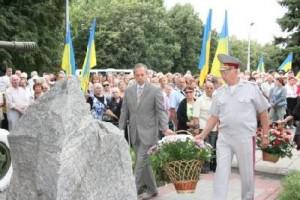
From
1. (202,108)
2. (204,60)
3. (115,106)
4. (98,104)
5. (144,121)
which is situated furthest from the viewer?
(204,60)

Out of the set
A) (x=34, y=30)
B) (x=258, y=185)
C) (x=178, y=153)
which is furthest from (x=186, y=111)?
(x=34, y=30)

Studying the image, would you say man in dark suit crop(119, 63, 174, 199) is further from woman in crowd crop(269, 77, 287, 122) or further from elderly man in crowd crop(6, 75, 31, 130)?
woman in crowd crop(269, 77, 287, 122)

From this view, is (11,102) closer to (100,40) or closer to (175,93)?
(175,93)

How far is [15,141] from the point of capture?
526 centimetres

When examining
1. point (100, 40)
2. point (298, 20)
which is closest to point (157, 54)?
point (100, 40)

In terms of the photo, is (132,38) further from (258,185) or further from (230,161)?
(230,161)

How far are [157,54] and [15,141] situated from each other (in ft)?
178

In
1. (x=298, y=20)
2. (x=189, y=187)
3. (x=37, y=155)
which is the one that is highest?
(x=298, y=20)

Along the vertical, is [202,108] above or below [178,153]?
above

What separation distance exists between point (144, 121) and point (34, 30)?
2421cm

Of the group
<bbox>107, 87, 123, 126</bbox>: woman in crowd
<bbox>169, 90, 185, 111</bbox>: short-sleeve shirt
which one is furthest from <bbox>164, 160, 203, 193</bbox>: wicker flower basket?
<bbox>169, 90, 185, 111</bbox>: short-sleeve shirt

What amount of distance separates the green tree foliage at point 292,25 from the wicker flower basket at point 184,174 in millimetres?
33440

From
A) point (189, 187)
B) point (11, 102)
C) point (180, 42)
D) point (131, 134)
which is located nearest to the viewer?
point (189, 187)

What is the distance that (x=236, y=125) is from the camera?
23.6 ft
